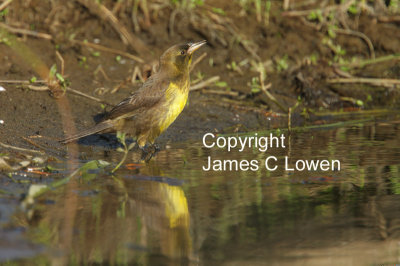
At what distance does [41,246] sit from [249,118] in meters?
5.40

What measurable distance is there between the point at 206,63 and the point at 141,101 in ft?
10.3

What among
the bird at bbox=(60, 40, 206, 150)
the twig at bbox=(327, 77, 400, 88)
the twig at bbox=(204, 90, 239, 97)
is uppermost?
the twig at bbox=(327, 77, 400, 88)

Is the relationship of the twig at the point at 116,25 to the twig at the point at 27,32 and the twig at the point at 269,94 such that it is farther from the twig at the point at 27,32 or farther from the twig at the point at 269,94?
the twig at the point at 269,94

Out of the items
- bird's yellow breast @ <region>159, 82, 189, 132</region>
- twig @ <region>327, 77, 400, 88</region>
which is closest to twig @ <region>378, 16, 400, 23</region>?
twig @ <region>327, 77, 400, 88</region>

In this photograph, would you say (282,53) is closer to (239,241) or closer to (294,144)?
(294,144)

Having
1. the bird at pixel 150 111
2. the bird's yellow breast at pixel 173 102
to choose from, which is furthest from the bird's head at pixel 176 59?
the bird's yellow breast at pixel 173 102

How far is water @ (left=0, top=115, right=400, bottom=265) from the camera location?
369 centimetres

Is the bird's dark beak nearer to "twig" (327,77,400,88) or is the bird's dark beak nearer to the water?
the water

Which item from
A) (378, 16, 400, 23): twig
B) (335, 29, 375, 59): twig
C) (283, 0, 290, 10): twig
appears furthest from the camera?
(378, 16, 400, 23): twig

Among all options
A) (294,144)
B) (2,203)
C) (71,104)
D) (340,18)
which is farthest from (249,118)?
(2,203)

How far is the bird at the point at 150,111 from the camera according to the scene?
7234 millimetres

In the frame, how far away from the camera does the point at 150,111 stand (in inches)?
286

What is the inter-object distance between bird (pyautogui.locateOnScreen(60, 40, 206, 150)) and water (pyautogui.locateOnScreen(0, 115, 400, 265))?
2.63ft

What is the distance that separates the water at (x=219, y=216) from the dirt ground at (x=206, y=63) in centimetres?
193
